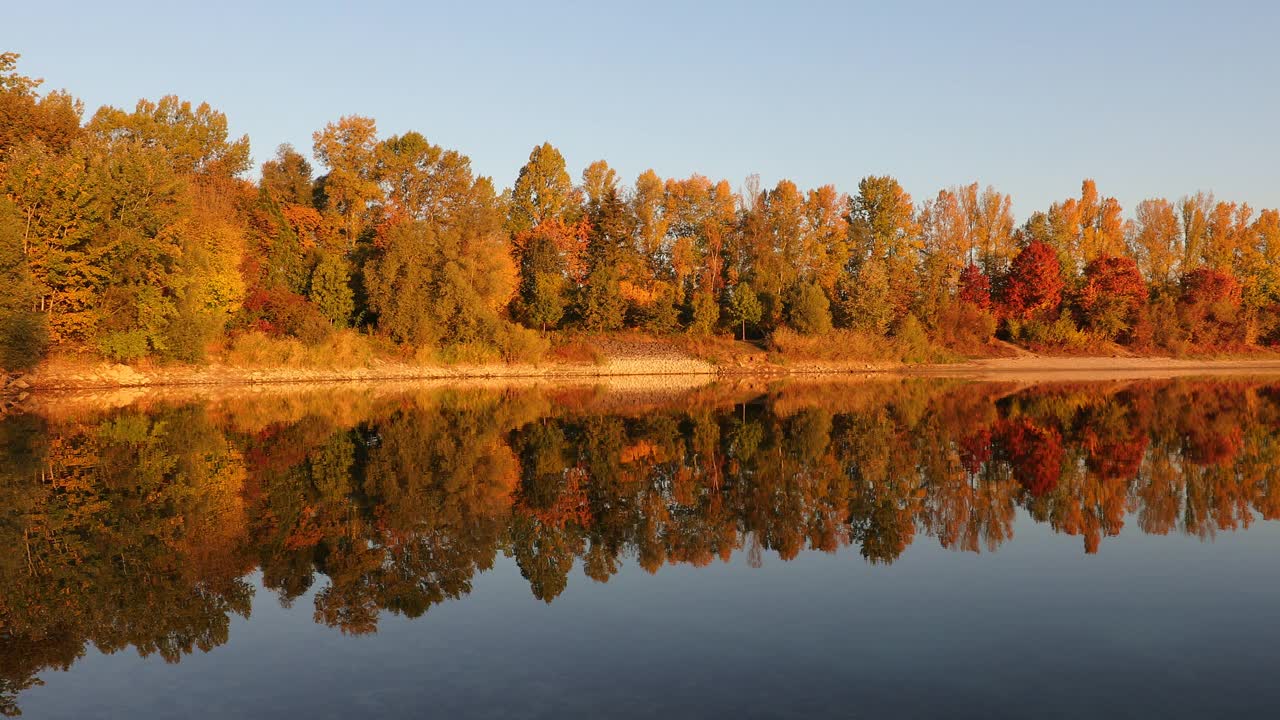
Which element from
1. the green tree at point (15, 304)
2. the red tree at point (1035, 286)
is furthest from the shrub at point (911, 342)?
the green tree at point (15, 304)

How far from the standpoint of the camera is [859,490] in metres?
14.3

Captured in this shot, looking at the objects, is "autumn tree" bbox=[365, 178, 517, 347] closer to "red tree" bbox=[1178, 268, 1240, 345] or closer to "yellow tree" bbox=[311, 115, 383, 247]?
"yellow tree" bbox=[311, 115, 383, 247]

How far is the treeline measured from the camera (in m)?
38.7

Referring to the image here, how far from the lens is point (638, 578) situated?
9.66m

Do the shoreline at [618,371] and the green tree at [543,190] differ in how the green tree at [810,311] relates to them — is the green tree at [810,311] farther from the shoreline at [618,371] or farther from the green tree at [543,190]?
the green tree at [543,190]

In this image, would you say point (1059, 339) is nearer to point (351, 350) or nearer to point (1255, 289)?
point (1255, 289)

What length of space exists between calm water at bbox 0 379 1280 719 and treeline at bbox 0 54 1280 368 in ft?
73.8

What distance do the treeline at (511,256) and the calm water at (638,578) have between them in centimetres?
2249

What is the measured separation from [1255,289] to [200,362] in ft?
254

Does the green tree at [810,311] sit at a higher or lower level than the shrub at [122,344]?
higher

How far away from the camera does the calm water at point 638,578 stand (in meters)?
6.55

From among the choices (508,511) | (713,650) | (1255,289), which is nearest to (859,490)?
(508,511)

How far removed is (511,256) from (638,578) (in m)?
52.9

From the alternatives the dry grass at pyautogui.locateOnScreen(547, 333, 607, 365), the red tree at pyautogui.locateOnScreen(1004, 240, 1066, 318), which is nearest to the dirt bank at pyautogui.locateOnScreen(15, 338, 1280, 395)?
the dry grass at pyautogui.locateOnScreen(547, 333, 607, 365)
